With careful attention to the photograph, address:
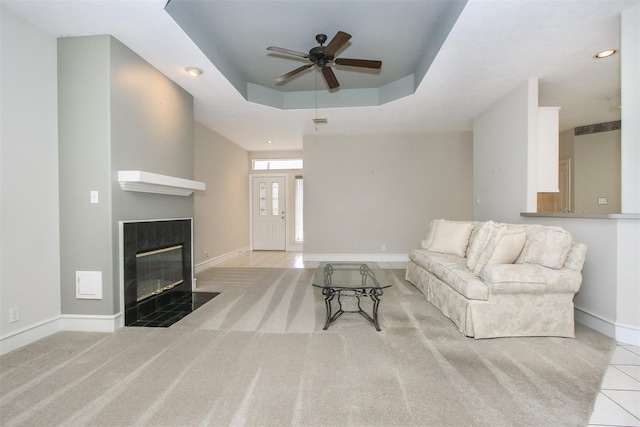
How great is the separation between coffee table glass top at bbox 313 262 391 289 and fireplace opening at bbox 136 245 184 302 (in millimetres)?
1784

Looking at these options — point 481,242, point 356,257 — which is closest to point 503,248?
point 481,242

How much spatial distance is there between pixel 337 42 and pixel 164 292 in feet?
10.6

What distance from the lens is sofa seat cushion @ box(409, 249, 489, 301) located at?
2348 millimetres

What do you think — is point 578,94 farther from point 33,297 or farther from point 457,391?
point 33,297

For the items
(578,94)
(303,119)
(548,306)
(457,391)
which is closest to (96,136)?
(303,119)

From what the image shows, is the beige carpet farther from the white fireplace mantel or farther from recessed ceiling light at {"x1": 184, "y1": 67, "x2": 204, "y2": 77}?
recessed ceiling light at {"x1": 184, "y1": 67, "x2": 204, "y2": 77}

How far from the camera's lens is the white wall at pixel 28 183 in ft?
6.92

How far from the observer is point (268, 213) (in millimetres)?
7297

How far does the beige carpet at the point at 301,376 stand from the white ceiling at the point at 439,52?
2.63 metres

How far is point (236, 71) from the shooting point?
12.1 feet

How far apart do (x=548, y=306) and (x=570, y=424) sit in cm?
116

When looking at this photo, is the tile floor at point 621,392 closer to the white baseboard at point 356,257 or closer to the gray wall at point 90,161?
the gray wall at point 90,161

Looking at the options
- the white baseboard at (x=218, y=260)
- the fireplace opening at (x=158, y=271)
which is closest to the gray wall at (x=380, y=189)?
the white baseboard at (x=218, y=260)

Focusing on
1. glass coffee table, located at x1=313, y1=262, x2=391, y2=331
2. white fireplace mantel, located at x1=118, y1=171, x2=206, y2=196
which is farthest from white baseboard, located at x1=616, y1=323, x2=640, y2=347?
white fireplace mantel, located at x1=118, y1=171, x2=206, y2=196
